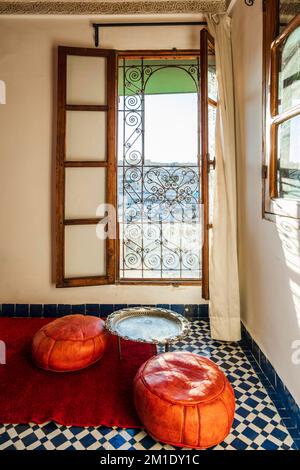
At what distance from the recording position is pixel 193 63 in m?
3.35

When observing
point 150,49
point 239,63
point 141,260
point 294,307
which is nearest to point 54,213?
point 141,260

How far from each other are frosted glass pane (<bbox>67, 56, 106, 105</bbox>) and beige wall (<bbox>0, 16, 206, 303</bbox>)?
6.7 inches

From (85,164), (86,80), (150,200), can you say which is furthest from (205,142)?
(86,80)

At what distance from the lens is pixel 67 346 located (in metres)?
2.11

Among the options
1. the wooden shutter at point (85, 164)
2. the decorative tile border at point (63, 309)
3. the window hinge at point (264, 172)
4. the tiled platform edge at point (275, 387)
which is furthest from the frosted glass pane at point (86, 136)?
the tiled platform edge at point (275, 387)

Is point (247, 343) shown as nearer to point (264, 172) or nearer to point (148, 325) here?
point (148, 325)

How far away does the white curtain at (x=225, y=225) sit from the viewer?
264cm

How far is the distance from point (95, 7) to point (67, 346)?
2.80m

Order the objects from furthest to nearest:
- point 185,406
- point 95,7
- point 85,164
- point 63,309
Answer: point 63,309 → point 85,164 → point 95,7 → point 185,406

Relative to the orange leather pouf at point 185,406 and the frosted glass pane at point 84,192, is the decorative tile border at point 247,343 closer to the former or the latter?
the orange leather pouf at point 185,406

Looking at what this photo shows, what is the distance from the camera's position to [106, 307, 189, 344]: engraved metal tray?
2.05 meters

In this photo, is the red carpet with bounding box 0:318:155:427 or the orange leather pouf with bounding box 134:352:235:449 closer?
the orange leather pouf with bounding box 134:352:235:449

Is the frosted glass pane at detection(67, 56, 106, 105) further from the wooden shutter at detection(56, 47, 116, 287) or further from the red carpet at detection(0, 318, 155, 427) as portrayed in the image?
the red carpet at detection(0, 318, 155, 427)

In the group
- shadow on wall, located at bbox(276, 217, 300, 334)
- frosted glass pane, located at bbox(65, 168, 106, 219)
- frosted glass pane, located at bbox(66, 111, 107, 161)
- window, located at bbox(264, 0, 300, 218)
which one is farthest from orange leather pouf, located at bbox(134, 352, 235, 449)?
frosted glass pane, located at bbox(66, 111, 107, 161)
